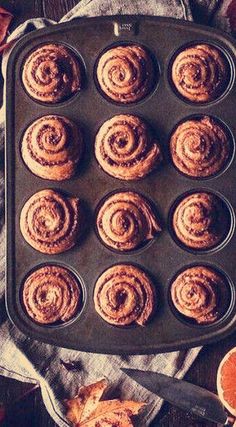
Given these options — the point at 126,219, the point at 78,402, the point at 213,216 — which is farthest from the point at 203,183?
the point at 78,402

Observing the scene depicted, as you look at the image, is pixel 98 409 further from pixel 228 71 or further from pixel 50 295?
A: pixel 228 71

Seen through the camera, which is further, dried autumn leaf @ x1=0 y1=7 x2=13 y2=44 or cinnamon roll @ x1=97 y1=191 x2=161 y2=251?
dried autumn leaf @ x1=0 y1=7 x2=13 y2=44

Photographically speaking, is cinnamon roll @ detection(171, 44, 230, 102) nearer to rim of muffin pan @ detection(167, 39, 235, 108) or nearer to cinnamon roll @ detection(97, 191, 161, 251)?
rim of muffin pan @ detection(167, 39, 235, 108)

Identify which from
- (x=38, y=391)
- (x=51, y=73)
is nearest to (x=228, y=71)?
(x=51, y=73)

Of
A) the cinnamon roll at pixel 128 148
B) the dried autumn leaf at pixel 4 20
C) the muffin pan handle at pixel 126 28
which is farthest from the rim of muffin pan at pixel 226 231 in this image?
the dried autumn leaf at pixel 4 20

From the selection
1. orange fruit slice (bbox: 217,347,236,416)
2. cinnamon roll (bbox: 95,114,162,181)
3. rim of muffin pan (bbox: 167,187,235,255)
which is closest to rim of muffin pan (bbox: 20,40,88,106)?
cinnamon roll (bbox: 95,114,162,181)

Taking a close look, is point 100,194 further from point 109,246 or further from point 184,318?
point 184,318
